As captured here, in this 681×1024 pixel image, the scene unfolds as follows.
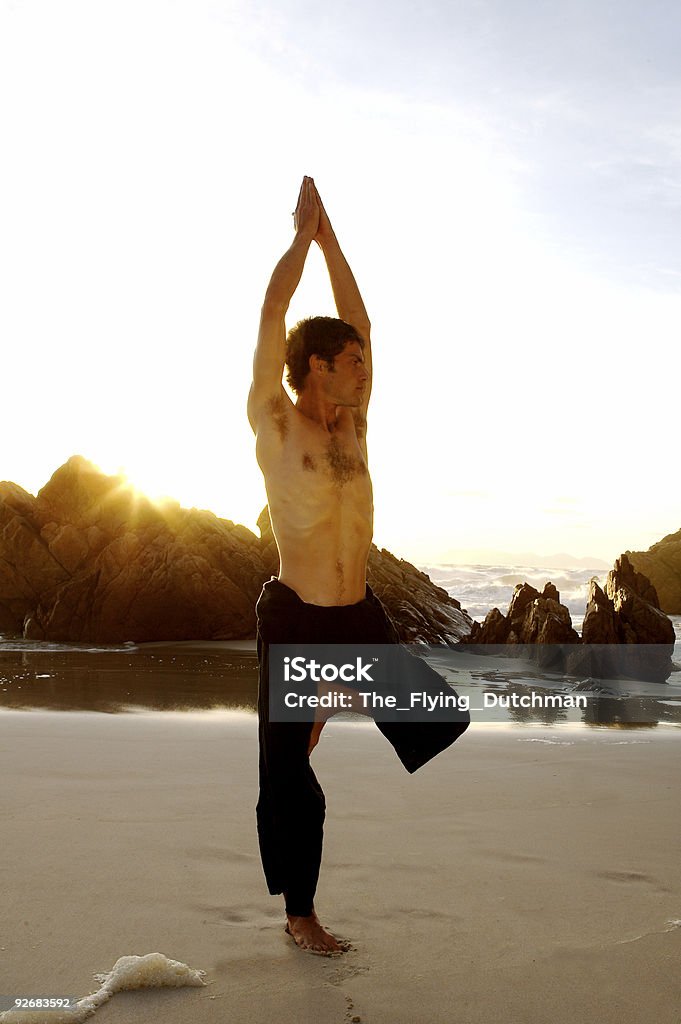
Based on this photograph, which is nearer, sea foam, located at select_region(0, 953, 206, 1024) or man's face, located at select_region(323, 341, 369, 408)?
sea foam, located at select_region(0, 953, 206, 1024)

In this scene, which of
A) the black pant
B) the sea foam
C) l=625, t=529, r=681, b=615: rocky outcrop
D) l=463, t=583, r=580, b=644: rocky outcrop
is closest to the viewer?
the sea foam

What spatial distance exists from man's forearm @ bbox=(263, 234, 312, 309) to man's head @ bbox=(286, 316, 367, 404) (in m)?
0.13

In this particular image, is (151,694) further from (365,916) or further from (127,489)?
(127,489)

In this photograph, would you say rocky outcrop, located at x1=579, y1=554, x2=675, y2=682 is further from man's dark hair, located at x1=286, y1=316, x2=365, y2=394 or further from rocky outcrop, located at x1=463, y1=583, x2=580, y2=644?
man's dark hair, located at x1=286, y1=316, x2=365, y2=394

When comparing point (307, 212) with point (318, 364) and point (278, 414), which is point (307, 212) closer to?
point (318, 364)

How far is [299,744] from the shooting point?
2.90m

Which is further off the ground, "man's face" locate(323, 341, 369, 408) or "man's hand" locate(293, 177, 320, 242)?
"man's hand" locate(293, 177, 320, 242)

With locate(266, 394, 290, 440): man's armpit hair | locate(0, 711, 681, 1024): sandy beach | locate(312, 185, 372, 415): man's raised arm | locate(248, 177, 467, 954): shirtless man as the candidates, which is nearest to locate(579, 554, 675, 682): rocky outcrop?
locate(0, 711, 681, 1024): sandy beach

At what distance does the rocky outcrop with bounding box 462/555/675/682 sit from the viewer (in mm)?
11000

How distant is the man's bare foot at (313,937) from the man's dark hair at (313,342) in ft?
6.02

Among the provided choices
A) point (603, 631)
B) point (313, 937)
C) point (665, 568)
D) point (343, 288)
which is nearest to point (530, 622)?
point (603, 631)

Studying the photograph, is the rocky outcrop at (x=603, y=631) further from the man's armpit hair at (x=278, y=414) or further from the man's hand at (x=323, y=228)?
the man's armpit hair at (x=278, y=414)

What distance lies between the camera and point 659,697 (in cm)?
926

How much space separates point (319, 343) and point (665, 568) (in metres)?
28.2
